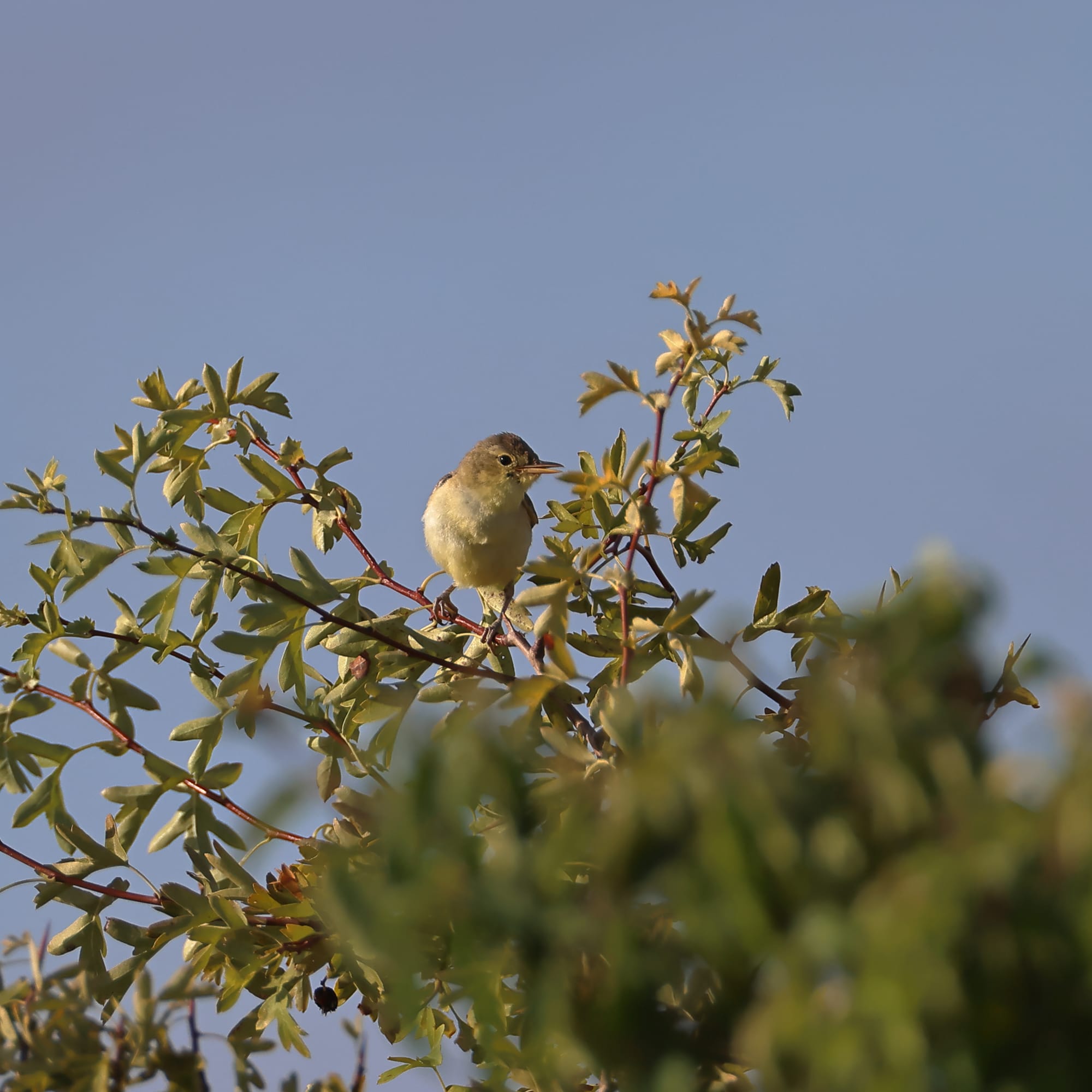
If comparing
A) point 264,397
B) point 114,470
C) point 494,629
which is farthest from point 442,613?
point 114,470

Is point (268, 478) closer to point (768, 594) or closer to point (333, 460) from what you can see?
point (333, 460)

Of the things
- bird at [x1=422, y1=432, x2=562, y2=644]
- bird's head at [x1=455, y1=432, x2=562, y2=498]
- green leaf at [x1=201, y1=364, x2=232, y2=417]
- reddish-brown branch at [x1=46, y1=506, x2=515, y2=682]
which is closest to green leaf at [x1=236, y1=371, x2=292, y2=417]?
green leaf at [x1=201, y1=364, x2=232, y2=417]

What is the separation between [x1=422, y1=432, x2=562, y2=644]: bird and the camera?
724 centimetres

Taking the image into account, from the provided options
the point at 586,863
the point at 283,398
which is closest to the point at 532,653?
the point at 283,398

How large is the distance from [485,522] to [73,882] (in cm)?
430

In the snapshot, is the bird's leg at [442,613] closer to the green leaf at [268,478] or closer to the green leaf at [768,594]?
the green leaf at [268,478]

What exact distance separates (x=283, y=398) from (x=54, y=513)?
3.35ft

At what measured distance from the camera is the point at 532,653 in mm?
4203

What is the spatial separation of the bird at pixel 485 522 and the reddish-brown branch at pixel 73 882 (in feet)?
11.2

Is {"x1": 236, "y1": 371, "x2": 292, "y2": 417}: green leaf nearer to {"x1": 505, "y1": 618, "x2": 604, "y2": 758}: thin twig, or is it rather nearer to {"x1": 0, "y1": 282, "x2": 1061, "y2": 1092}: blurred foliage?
{"x1": 505, "y1": 618, "x2": 604, "y2": 758}: thin twig

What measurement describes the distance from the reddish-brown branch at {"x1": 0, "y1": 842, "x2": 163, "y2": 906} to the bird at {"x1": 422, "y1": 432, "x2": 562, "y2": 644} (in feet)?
11.2

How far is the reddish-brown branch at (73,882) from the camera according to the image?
10.7 ft

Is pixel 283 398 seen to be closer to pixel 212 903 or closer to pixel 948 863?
pixel 212 903

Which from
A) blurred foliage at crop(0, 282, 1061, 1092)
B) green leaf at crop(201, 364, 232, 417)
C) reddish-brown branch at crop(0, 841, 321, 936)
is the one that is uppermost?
green leaf at crop(201, 364, 232, 417)
